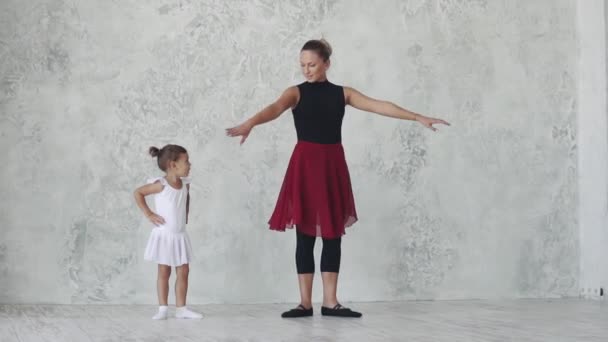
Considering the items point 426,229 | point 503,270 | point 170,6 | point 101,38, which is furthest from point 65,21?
point 503,270

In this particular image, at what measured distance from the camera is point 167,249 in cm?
416

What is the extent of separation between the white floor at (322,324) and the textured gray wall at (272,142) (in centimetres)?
27

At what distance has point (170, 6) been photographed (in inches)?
187

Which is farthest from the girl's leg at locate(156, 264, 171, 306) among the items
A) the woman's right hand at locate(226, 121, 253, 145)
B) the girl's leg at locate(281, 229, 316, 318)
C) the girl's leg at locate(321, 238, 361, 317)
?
the woman's right hand at locate(226, 121, 253, 145)

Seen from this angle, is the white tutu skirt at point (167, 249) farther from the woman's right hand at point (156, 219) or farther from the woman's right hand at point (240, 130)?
the woman's right hand at point (240, 130)

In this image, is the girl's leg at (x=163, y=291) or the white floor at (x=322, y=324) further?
the girl's leg at (x=163, y=291)

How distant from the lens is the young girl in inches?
163

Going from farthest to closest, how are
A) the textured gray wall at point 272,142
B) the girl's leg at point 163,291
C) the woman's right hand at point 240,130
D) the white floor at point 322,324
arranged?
the textured gray wall at point 272,142, the girl's leg at point 163,291, the woman's right hand at point 240,130, the white floor at point 322,324

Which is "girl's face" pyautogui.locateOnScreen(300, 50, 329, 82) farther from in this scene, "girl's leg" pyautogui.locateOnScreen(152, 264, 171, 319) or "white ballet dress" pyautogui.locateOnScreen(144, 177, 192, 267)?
"girl's leg" pyautogui.locateOnScreen(152, 264, 171, 319)

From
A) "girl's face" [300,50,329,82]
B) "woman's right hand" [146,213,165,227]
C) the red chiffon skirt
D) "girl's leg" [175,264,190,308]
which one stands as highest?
"girl's face" [300,50,329,82]

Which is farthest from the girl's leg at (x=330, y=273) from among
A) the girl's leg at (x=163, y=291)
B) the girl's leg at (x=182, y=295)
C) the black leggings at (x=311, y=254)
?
the girl's leg at (x=163, y=291)

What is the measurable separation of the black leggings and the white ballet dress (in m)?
0.49

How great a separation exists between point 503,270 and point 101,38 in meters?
2.42

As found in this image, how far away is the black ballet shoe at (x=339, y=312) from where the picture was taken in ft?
13.3
